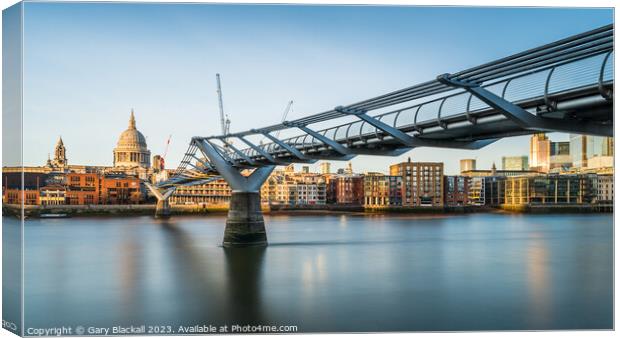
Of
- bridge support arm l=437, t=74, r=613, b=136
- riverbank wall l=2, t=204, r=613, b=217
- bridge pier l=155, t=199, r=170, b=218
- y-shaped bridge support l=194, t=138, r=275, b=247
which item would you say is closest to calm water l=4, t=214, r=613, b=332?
y-shaped bridge support l=194, t=138, r=275, b=247

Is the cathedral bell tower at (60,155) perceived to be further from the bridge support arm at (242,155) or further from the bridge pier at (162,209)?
the bridge pier at (162,209)

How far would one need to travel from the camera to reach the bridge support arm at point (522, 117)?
29.5 ft

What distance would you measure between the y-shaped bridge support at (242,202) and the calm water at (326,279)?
2.27 feet

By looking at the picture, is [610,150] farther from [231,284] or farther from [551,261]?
[551,261]

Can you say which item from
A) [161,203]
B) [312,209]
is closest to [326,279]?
[312,209]

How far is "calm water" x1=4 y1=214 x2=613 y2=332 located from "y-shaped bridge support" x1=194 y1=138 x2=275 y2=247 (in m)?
0.69

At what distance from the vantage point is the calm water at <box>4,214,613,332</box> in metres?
11.7

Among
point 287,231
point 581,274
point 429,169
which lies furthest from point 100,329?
point 287,231

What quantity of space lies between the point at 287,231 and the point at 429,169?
769 centimetres

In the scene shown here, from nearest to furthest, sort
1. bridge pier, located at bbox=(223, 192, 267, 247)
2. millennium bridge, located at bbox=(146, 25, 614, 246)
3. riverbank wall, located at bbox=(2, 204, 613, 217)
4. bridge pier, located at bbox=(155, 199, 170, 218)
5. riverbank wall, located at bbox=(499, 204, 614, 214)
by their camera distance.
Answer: millennium bridge, located at bbox=(146, 25, 614, 246), riverbank wall, located at bbox=(499, 204, 614, 214), bridge pier, located at bbox=(223, 192, 267, 247), riverbank wall, located at bbox=(2, 204, 613, 217), bridge pier, located at bbox=(155, 199, 170, 218)

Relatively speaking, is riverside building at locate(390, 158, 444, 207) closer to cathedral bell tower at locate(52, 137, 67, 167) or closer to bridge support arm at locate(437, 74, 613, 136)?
cathedral bell tower at locate(52, 137, 67, 167)

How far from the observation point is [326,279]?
16406 mm

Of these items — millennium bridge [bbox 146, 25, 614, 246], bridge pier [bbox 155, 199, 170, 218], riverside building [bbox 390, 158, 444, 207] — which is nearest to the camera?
millennium bridge [bbox 146, 25, 614, 246]

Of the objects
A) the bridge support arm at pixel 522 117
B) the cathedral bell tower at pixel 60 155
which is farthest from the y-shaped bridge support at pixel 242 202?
the bridge support arm at pixel 522 117
